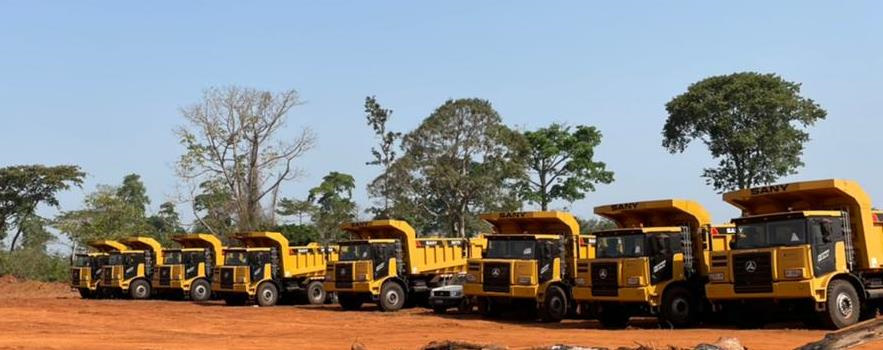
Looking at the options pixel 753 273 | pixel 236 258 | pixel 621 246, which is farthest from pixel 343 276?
pixel 753 273

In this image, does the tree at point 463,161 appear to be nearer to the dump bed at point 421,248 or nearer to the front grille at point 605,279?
the dump bed at point 421,248

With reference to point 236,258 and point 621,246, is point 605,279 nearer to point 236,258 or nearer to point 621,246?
point 621,246

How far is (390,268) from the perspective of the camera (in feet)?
95.3

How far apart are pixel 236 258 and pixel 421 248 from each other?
8.44m

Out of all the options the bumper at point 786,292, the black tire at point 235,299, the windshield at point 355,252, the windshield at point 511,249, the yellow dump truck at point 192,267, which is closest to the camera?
the bumper at point 786,292

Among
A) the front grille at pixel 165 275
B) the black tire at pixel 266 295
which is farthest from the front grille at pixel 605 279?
the front grille at pixel 165 275

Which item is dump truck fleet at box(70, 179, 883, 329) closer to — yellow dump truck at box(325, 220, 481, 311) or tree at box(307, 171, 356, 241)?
yellow dump truck at box(325, 220, 481, 311)

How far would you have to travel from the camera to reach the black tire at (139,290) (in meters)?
40.7

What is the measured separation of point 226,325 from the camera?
22.9 m

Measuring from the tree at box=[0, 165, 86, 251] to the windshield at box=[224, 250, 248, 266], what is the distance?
33517 millimetres

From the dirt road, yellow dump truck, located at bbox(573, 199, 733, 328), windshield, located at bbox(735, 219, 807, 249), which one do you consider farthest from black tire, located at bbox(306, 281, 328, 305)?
windshield, located at bbox(735, 219, 807, 249)

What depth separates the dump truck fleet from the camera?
58.1 ft

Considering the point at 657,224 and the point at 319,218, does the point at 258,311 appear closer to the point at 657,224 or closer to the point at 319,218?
the point at 657,224

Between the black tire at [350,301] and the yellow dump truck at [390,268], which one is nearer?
the yellow dump truck at [390,268]
